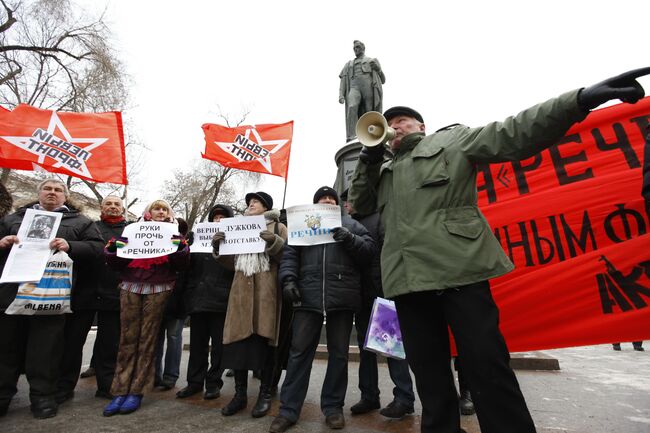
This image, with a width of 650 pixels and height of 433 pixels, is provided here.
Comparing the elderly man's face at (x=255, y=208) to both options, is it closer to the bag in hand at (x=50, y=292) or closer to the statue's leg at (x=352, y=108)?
the bag in hand at (x=50, y=292)

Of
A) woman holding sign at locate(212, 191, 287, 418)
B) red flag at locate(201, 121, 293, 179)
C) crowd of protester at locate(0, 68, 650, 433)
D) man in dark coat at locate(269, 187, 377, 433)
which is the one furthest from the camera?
red flag at locate(201, 121, 293, 179)

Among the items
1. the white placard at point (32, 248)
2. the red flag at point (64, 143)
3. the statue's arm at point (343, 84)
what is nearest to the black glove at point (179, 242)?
the white placard at point (32, 248)

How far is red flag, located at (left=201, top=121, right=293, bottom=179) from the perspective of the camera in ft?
21.8

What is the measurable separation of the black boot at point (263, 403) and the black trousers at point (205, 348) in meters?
0.59

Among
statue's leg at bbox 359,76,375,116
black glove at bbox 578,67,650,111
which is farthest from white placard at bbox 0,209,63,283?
statue's leg at bbox 359,76,375,116

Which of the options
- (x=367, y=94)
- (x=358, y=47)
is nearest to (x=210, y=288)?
(x=367, y=94)

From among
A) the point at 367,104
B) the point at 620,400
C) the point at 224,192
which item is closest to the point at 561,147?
the point at 620,400

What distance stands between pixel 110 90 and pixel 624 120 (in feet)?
51.8

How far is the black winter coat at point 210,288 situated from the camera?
3.53 metres

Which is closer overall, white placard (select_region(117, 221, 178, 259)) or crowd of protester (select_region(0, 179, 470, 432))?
crowd of protester (select_region(0, 179, 470, 432))

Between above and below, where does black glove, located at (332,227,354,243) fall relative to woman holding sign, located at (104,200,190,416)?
Answer: above

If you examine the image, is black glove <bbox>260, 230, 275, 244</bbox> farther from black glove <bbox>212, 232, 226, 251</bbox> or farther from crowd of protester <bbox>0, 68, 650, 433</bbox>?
black glove <bbox>212, 232, 226, 251</bbox>

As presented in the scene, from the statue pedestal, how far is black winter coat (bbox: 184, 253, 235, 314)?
385 cm

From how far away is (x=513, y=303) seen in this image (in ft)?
9.32
